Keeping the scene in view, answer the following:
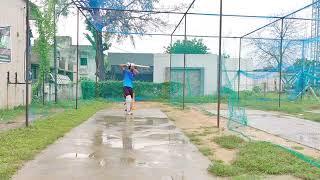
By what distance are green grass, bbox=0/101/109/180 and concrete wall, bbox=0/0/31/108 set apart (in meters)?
4.02

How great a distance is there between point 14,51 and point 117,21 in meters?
9.13

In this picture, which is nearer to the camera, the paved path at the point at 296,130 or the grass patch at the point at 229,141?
the grass patch at the point at 229,141

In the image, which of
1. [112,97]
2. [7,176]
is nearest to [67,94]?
[112,97]

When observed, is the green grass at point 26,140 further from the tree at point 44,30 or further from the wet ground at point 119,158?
the tree at point 44,30

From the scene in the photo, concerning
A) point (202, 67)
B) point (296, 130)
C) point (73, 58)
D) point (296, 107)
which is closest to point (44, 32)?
point (296, 107)

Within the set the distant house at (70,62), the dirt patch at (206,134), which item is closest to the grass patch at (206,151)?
the dirt patch at (206,134)

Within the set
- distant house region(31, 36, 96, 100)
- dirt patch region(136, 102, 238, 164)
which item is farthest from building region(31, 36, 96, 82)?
dirt patch region(136, 102, 238, 164)

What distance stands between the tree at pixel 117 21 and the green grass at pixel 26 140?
10.1m

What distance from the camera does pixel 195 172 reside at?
17.0 ft

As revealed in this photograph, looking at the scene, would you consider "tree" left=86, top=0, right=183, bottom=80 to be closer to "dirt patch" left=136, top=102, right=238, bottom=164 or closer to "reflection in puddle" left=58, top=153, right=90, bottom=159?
"dirt patch" left=136, top=102, right=238, bottom=164

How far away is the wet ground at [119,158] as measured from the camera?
4.93m

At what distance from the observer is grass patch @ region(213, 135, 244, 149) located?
7082 millimetres

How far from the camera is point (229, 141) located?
7.50 m

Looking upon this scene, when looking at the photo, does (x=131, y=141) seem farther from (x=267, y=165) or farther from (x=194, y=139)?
(x=267, y=165)
